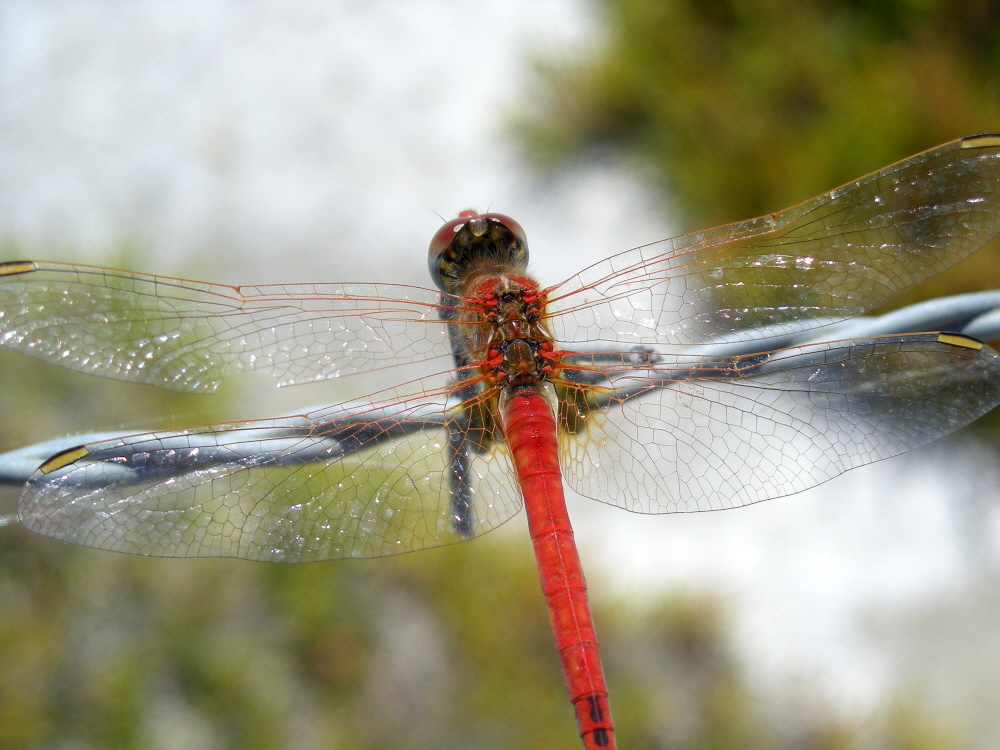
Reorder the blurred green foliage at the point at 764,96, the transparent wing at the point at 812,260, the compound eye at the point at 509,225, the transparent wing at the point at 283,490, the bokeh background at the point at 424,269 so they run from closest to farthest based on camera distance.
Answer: the transparent wing at the point at 283,490
the transparent wing at the point at 812,260
the compound eye at the point at 509,225
the bokeh background at the point at 424,269
the blurred green foliage at the point at 764,96

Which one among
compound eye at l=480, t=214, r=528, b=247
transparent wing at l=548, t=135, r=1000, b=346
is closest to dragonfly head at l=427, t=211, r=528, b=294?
compound eye at l=480, t=214, r=528, b=247

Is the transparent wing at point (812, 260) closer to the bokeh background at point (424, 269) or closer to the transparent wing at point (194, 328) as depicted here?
the transparent wing at point (194, 328)

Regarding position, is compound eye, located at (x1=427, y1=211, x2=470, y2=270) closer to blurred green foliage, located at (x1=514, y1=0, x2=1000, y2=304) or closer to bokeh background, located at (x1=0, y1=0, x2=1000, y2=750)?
bokeh background, located at (x1=0, y1=0, x2=1000, y2=750)

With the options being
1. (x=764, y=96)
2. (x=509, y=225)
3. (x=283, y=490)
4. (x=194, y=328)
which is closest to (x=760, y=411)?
(x=509, y=225)

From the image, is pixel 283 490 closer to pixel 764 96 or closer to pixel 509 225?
pixel 509 225

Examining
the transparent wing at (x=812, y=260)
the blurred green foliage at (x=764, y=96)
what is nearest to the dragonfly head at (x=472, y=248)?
the transparent wing at (x=812, y=260)

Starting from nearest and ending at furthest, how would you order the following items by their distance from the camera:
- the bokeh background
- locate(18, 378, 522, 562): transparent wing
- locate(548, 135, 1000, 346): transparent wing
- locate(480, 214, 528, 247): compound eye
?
locate(18, 378, 522, 562): transparent wing < locate(548, 135, 1000, 346): transparent wing < locate(480, 214, 528, 247): compound eye < the bokeh background

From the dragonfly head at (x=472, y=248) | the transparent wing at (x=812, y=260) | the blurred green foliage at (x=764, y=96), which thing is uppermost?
the blurred green foliage at (x=764, y=96)
